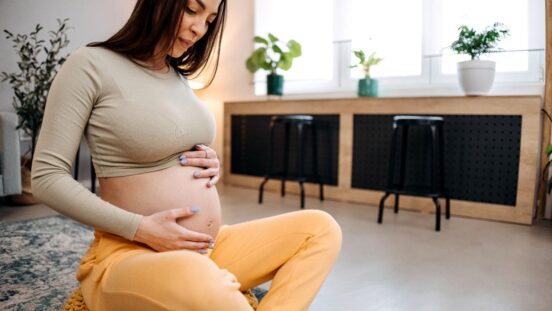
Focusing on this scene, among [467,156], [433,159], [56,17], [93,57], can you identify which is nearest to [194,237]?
[93,57]

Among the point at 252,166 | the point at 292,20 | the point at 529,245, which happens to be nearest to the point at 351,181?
the point at 252,166

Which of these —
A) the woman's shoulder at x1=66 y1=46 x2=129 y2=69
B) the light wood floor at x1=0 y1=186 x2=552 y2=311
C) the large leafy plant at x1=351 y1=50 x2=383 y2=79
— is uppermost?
the large leafy plant at x1=351 y1=50 x2=383 y2=79

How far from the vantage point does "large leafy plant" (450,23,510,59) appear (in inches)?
121

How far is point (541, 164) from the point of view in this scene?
10.4 feet

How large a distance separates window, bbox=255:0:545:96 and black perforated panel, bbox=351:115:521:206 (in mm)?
411

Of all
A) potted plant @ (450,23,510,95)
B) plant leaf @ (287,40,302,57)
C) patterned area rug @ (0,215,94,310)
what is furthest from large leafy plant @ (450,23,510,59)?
patterned area rug @ (0,215,94,310)

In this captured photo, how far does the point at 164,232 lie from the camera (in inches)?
37.3

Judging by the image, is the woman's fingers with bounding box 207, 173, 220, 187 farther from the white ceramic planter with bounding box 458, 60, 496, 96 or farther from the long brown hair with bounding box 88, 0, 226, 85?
the white ceramic planter with bounding box 458, 60, 496, 96

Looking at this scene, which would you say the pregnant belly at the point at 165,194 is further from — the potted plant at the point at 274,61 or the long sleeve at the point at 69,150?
the potted plant at the point at 274,61

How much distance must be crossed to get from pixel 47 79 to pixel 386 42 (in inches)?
115

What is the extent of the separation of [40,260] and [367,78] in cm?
282

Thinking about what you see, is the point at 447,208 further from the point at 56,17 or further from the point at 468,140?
the point at 56,17

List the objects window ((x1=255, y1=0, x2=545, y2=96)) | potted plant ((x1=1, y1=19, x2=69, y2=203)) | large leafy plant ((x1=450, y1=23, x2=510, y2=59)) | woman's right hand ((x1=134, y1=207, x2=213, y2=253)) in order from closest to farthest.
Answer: woman's right hand ((x1=134, y1=207, x2=213, y2=253)), large leafy plant ((x1=450, y1=23, x2=510, y2=59)), window ((x1=255, y1=0, x2=545, y2=96)), potted plant ((x1=1, y1=19, x2=69, y2=203))

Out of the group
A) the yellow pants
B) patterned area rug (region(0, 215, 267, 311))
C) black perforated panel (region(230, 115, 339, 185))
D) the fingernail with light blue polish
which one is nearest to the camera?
the yellow pants
